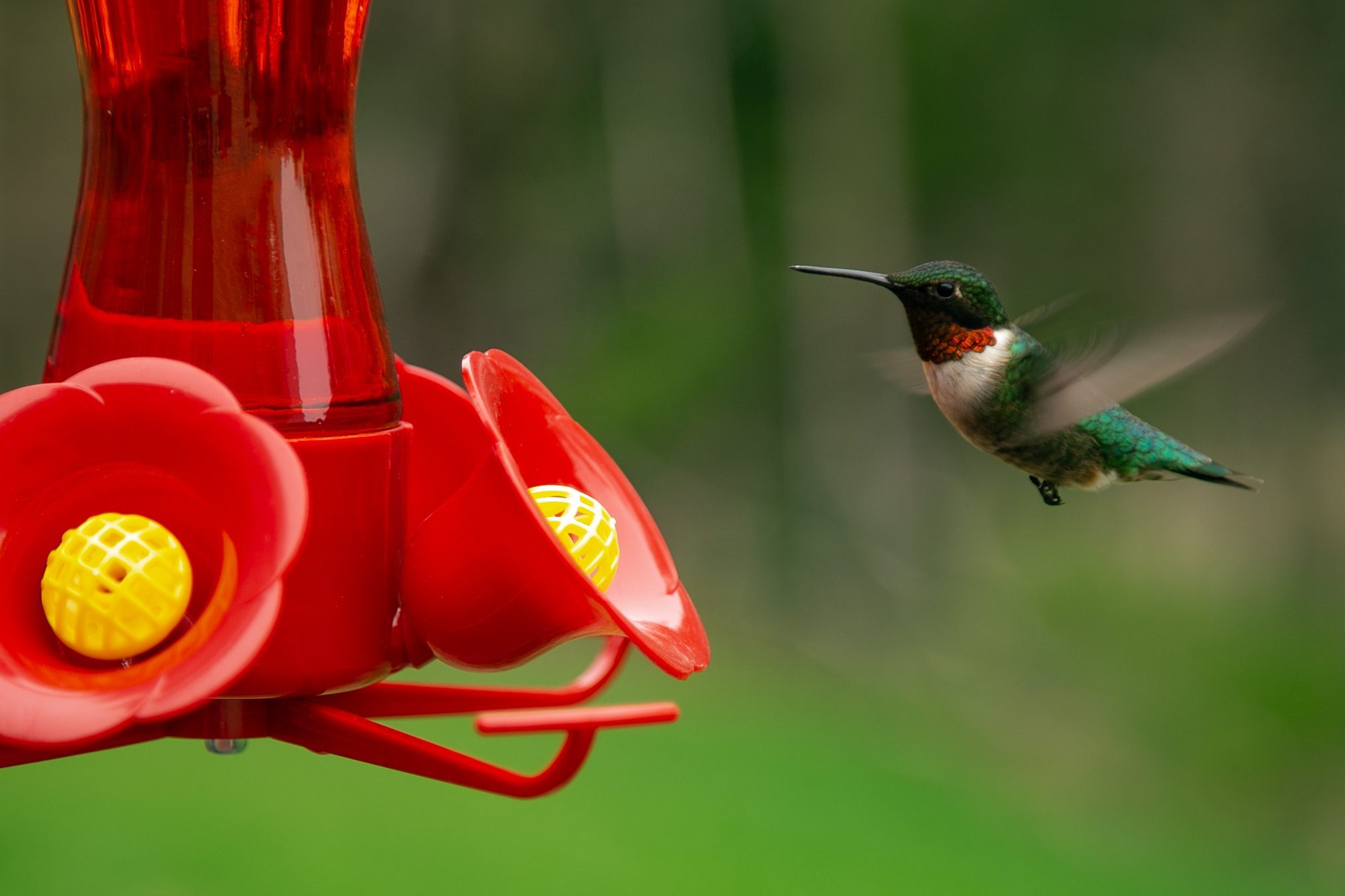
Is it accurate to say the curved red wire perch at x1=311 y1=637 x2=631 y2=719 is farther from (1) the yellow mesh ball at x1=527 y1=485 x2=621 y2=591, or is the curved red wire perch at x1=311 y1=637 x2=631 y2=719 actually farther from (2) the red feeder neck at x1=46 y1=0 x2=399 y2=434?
(2) the red feeder neck at x1=46 y1=0 x2=399 y2=434

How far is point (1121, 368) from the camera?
1992mm

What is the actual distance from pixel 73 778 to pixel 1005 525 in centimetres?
479

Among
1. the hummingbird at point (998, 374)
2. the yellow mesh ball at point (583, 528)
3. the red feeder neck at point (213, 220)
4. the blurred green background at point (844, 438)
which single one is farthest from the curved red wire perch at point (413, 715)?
the blurred green background at point (844, 438)

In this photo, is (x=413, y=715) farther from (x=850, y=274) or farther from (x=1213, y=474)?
(x=1213, y=474)

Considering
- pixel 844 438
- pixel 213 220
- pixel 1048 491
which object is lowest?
pixel 844 438

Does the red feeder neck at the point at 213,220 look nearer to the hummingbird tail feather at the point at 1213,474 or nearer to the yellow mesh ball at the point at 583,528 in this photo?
the yellow mesh ball at the point at 583,528

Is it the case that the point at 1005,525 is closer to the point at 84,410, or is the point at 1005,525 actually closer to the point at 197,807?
the point at 197,807

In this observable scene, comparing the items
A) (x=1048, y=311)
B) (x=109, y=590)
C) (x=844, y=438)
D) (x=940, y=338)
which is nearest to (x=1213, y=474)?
(x=1048, y=311)

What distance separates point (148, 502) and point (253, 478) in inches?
5.7

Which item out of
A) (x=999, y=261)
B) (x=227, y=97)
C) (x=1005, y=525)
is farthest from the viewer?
(x=999, y=261)

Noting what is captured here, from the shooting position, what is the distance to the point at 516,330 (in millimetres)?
9125

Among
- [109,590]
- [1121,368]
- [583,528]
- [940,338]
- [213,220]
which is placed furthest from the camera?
[940,338]

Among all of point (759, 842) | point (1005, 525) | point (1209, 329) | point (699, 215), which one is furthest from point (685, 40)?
point (1209, 329)

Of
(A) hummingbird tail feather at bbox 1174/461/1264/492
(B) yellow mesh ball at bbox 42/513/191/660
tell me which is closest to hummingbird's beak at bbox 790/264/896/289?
(A) hummingbird tail feather at bbox 1174/461/1264/492
